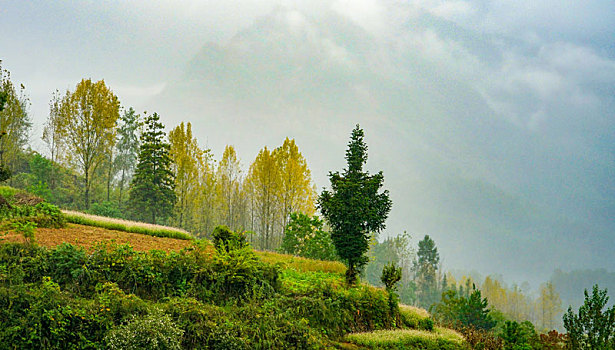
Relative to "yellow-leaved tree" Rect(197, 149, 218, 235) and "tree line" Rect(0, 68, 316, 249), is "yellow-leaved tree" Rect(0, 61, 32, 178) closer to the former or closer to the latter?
"tree line" Rect(0, 68, 316, 249)

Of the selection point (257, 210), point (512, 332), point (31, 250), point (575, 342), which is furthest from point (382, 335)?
point (257, 210)

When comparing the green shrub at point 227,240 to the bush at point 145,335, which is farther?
the green shrub at point 227,240

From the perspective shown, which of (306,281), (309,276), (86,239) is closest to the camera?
(86,239)

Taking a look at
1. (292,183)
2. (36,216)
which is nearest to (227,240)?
(36,216)

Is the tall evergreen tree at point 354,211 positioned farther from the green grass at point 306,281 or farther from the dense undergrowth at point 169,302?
the dense undergrowth at point 169,302

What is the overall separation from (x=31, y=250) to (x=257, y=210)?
2034 cm

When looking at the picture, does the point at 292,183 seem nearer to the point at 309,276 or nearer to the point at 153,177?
the point at 153,177

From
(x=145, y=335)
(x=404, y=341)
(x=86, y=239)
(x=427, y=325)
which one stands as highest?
(x=86, y=239)

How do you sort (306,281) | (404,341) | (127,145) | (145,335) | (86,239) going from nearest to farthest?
1. (145,335)
2. (404,341)
3. (86,239)
4. (306,281)
5. (127,145)

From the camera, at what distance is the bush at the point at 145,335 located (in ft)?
19.9

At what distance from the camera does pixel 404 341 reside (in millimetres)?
8984

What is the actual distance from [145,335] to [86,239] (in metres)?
5.18

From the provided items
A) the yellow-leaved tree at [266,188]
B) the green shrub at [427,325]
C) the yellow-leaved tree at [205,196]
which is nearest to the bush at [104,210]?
the yellow-leaved tree at [205,196]

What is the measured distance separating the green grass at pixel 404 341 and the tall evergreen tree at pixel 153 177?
61.8 feet
